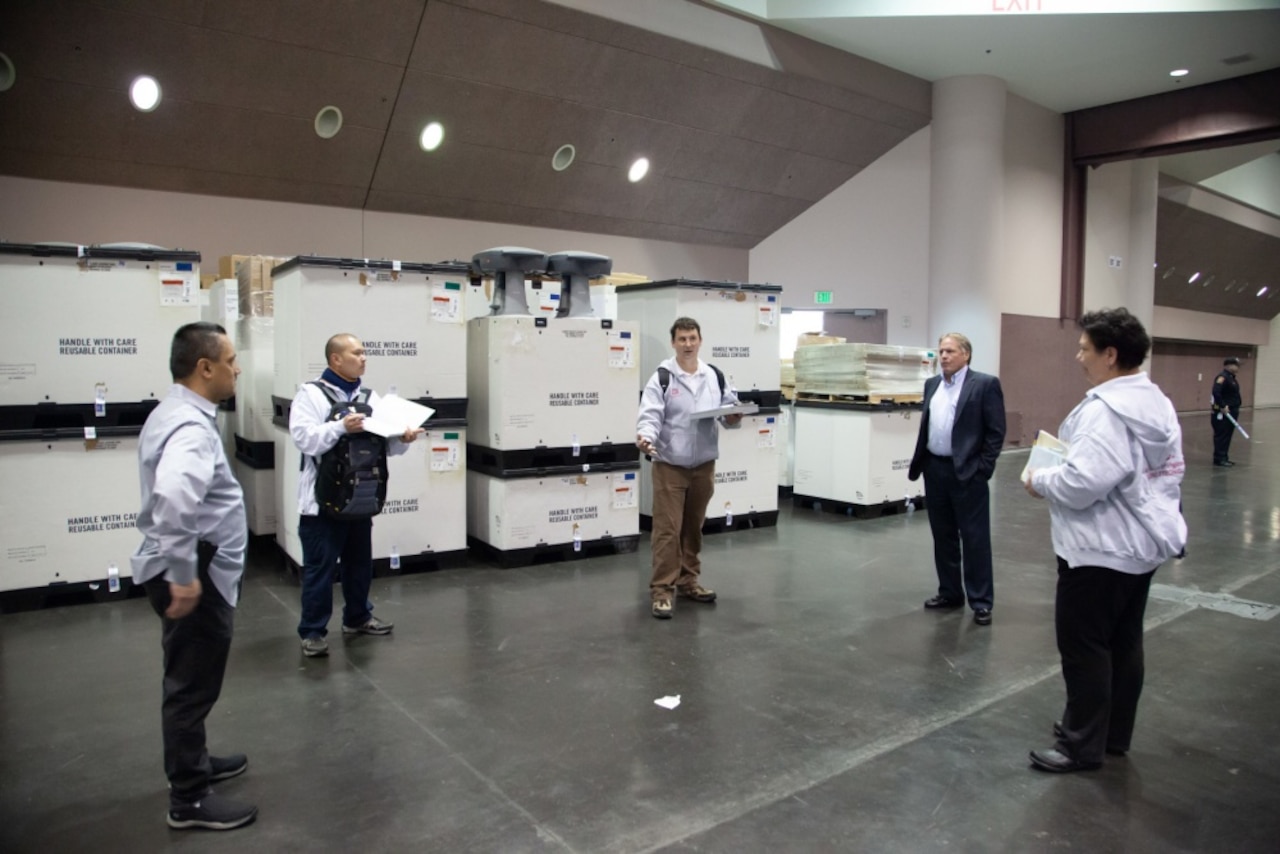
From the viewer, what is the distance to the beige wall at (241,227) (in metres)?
8.59

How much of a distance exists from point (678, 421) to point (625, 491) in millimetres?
1797

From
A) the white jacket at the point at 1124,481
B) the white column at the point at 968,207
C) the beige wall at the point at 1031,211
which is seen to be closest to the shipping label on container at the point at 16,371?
the white jacket at the point at 1124,481

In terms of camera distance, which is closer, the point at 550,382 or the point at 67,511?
the point at 67,511

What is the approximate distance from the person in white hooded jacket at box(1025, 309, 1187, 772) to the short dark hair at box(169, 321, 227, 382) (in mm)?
3004

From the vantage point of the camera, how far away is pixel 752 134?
39.9 feet

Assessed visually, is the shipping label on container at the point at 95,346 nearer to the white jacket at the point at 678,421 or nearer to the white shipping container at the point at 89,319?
the white shipping container at the point at 89,319

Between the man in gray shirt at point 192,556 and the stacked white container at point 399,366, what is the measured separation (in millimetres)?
2878

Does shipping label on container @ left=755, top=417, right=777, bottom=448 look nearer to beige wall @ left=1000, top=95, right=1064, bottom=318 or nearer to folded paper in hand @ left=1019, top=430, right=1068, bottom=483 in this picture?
folded paper in hand @ left=1019, top=430, right=1068, bottom=483

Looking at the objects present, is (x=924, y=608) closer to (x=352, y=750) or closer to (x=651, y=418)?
(x=651, y=418)

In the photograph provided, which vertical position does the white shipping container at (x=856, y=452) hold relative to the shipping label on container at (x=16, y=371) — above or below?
below

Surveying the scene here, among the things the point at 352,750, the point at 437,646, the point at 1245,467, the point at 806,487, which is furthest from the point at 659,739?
the point at 1245,467

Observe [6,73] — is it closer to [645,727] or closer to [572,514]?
[572,514]

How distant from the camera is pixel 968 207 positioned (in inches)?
520

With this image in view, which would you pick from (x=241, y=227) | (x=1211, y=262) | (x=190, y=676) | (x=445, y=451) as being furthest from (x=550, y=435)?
(x=1211, y=262)
